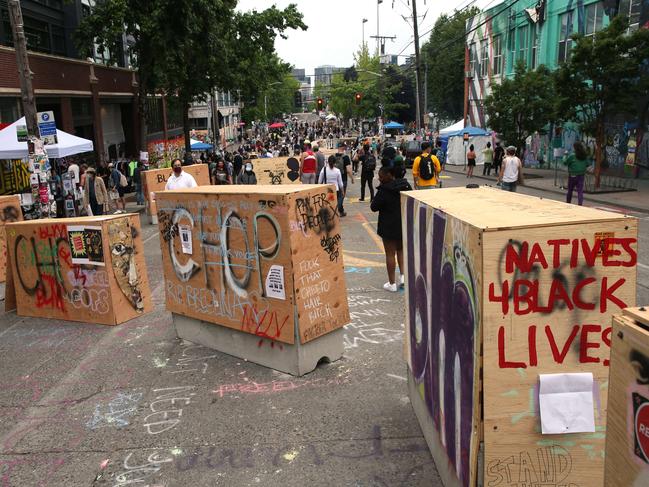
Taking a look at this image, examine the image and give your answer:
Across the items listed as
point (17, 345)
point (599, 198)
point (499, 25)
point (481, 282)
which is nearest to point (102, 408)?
point (17, 345)

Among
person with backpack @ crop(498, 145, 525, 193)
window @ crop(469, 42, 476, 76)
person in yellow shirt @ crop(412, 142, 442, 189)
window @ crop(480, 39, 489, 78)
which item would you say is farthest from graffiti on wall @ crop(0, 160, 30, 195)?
window @ crop(469, 42, 476, 76)

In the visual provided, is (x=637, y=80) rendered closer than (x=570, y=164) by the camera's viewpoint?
No

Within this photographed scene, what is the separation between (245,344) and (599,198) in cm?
1606

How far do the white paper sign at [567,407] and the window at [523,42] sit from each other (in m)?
33.8

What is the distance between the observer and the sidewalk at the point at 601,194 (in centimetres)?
1725

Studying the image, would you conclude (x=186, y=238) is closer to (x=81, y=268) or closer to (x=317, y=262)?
(x=317, y=262)

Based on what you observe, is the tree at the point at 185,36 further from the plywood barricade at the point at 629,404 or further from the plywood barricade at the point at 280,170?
the plywood barricade at the point at 629,404

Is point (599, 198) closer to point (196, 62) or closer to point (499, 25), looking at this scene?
point (196, 62)

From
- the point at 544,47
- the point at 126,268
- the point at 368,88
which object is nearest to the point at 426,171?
the point at 126,268

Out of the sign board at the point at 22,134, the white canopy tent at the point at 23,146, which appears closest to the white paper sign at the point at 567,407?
the sign board at the point at 22,134

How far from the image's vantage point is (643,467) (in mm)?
1868

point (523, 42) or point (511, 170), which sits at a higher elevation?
point (523, 42)

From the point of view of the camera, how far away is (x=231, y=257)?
19.7 ft

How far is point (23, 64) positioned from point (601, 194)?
17.2 metres
